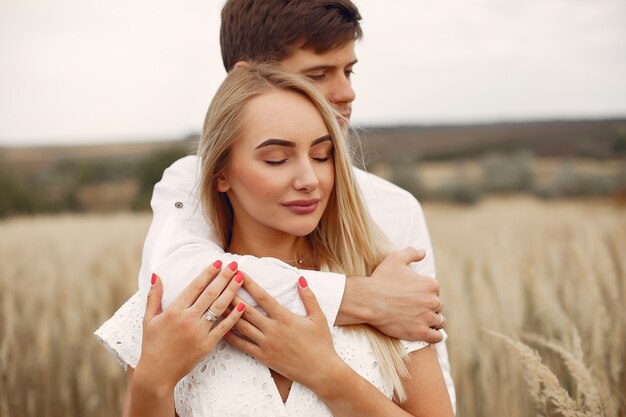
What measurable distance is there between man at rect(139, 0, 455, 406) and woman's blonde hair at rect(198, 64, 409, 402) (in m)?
0.07

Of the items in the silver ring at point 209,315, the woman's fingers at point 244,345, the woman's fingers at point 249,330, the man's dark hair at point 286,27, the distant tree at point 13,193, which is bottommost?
the distant tree at point 13,193

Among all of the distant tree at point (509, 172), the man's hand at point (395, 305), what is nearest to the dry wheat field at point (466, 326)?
the man's hand at point (395, 305)

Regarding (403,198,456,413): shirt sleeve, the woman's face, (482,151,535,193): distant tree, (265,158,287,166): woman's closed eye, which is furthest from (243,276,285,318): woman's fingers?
(482,151,535,193): distant tree

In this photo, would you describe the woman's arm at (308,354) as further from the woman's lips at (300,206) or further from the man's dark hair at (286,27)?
the man's dark hair at (286,27)

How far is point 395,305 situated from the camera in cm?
183

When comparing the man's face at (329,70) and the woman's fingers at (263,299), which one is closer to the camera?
the woman's fingers at (263,299)

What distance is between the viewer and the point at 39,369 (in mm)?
3711

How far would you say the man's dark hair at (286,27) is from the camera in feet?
8.43

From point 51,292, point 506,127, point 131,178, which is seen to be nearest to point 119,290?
point 51,292

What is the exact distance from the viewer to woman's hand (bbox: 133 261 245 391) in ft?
5.51

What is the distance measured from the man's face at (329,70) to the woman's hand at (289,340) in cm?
106

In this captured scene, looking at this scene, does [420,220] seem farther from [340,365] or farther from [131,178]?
[131,178]

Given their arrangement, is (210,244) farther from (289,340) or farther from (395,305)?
(395,305)

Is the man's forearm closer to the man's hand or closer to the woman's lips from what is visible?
the man's hand
